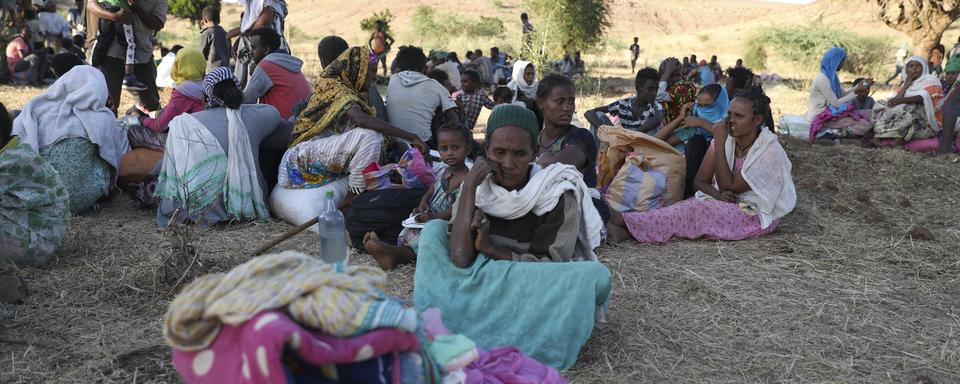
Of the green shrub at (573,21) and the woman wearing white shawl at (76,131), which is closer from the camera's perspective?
the woman wearing white shawl at (76,131)

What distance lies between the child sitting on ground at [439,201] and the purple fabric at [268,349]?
2.24 metres

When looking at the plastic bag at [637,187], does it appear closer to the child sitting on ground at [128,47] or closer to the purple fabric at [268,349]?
the purple fabric at [268,349]

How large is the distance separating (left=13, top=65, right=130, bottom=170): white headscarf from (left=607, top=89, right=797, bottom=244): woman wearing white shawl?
3581 mm

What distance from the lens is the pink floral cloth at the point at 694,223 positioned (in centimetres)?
502

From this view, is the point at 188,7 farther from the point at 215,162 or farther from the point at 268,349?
the point at 268,349

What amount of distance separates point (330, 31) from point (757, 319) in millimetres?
47198

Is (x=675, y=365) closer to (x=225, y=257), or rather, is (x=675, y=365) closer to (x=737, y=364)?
(x=737, y=364)

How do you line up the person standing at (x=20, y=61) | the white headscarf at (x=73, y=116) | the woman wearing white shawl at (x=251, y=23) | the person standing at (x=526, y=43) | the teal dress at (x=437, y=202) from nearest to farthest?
the teal dress at (x=437, y=202), the white headscarf at (x=73, y=116), the woman wearing white shawl at (x=251, y=23), the person standing at (x=20, y=61), the person standing at (x=526, y=43)

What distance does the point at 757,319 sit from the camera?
11.9ft

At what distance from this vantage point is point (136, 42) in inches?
282

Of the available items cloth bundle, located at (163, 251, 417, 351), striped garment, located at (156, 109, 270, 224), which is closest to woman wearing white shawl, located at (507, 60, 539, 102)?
striped garment, located at (156, 109, 270, 224)

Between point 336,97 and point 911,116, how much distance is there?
22.4 feet

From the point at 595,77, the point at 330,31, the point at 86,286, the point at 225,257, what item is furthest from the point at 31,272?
the point at 330,31

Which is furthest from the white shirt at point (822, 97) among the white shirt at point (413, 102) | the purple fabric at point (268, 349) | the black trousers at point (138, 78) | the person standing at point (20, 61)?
the person standing at point (20, 61)
